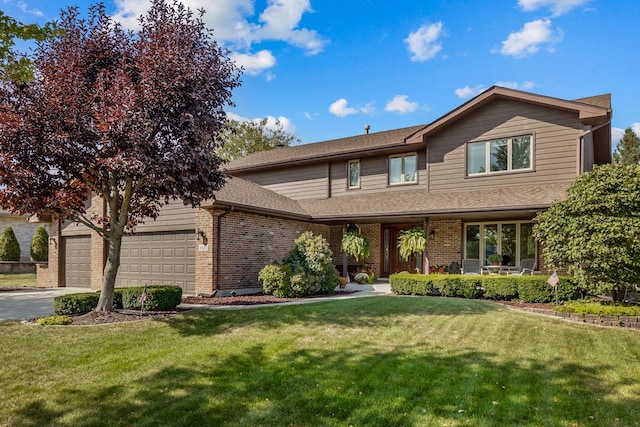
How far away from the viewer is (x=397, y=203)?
15086 mm

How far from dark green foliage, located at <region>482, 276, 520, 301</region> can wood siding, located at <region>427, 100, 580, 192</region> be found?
4153 millimetres

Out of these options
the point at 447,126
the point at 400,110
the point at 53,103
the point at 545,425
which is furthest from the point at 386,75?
the point at 545,425

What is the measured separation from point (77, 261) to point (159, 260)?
583 centimetres

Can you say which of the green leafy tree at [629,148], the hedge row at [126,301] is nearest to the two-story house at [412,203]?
the hedge row at [126,301]

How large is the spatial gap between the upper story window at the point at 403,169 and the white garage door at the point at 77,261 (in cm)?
1307

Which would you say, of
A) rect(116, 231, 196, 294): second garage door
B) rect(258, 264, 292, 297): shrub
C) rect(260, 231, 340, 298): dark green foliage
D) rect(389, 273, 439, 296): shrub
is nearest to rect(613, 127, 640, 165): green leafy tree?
rect(389, 273, 439, 296): shrub

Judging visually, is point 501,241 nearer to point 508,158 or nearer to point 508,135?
point 508,158

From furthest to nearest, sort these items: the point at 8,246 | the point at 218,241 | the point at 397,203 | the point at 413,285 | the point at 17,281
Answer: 1. the point at 8,246
2. the point at 17,281
3. the point at 397,203
4. the point at 218,241
5. the point at 413,285

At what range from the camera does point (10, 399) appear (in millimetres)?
4766

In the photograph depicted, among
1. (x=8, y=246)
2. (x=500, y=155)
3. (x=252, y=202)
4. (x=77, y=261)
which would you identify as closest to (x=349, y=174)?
(x=252, y=202)

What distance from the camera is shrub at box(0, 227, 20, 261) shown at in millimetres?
24391

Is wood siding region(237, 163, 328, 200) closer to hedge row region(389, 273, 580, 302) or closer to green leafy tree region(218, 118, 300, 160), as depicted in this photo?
hedge row region(389, 273, 580, 302)

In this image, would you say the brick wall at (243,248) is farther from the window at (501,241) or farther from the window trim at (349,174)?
the window at (501,241)

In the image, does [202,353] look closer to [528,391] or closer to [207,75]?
[528,391]
